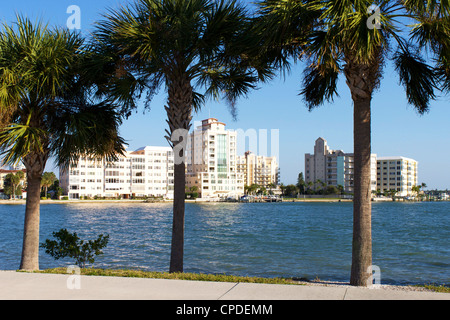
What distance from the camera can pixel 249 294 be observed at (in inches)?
281

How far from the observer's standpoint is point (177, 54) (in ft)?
36.7

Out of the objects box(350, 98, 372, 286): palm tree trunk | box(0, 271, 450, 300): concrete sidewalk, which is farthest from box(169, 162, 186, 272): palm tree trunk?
box(350, 98, 372, 286): palm tree trunk

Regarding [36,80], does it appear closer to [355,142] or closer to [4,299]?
[4,299]

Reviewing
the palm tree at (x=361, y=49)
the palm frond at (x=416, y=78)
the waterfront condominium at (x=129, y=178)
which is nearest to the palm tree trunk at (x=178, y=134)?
the palm tree at (x=361, y=49)

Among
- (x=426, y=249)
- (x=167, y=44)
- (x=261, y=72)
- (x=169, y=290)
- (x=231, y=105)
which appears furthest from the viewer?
(x=426, y=249)

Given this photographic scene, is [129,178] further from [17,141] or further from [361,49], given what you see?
[361,49]

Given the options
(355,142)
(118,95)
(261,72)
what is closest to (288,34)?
(261,72)

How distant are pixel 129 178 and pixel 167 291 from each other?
493ft

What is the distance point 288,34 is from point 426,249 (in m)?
27.8

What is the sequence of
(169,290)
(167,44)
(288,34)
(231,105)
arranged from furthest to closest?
(231,105), (167,44), (288,34), (169,290)

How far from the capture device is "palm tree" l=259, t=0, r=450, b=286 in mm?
8180

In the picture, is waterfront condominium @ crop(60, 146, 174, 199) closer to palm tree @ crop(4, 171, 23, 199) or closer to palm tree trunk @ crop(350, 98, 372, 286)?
palm tree @ crop(4, 171, 23, 199)

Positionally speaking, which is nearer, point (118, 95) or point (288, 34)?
point (288, 34)

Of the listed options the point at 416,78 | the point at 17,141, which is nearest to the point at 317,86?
the point at 416,78
